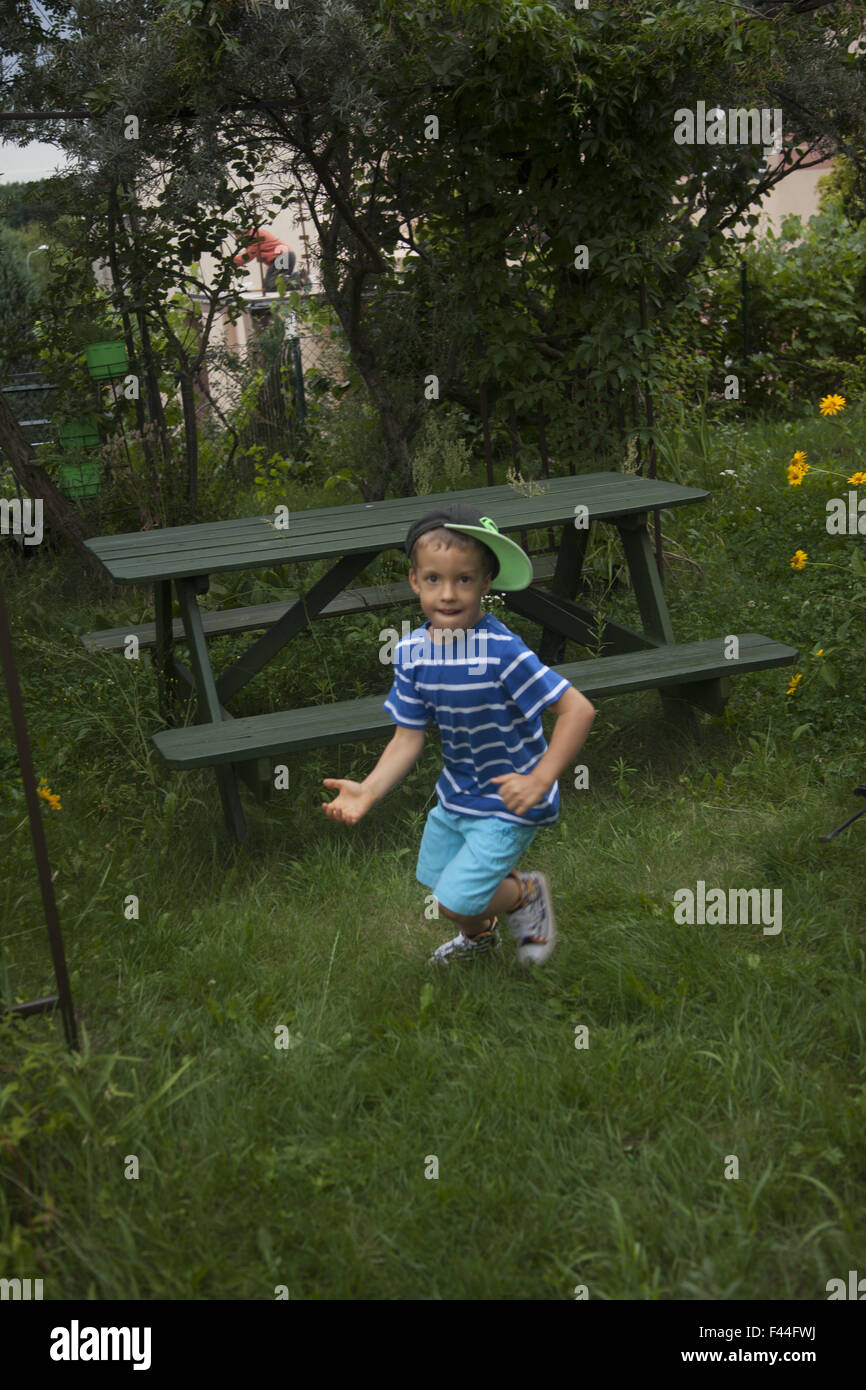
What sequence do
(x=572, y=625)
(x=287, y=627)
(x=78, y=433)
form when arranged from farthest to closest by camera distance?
(x=78, y=433) → (x=572, y=625) → (x=287, y=627)

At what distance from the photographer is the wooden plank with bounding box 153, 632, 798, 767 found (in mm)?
3500

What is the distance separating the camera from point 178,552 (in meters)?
3.97

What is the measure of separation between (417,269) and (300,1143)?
14.9ft

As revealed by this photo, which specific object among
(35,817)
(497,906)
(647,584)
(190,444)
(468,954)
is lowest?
(468,954)

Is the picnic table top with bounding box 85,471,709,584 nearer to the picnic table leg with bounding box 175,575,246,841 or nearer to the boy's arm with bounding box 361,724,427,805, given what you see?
the picnic table leg with bounding box 175,575,246,841

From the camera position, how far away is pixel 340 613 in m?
4.69

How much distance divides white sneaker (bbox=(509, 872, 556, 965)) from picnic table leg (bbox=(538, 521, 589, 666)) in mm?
1883

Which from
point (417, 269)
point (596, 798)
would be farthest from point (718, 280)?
point (596, 798)

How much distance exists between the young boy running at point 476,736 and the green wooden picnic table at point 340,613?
27.5 inches

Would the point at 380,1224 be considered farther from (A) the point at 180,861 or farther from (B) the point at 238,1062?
(A) the point at 180,861

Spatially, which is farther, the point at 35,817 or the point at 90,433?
the point at 90,433

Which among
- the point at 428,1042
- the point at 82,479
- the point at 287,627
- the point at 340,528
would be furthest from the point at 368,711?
the point at 82,479

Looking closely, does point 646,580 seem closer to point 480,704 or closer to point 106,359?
point 480,704

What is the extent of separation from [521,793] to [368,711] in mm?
1245
